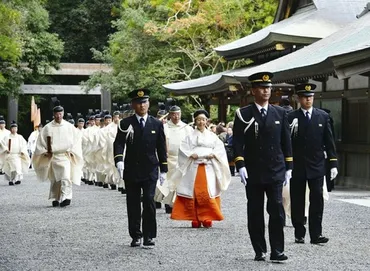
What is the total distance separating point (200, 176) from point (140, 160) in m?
2.73

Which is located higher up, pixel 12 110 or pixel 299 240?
pixel 12 110

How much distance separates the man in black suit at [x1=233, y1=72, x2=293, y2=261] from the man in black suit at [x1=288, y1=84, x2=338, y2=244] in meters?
1.34

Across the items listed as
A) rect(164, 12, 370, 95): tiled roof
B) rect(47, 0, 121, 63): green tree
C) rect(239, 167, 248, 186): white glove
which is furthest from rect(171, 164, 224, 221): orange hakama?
rect(47, 0, 121, 63): green tree

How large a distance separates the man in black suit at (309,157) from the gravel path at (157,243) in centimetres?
36

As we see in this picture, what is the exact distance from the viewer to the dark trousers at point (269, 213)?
972 centimetres

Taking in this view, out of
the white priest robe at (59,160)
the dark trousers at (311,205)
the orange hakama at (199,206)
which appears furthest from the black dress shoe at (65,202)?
the dark trousers at (311,205)

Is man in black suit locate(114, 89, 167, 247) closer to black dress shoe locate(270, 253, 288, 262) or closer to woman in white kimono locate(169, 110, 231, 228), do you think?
black dress shoe locate(270, 253, 288, 262)

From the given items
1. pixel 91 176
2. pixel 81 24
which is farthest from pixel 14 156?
pixel 81 24

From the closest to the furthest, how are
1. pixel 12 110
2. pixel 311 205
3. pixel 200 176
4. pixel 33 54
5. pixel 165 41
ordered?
pixel 311 205
pixel 200 176
pixel 165 41
pixel 33 54
pixel 12 110

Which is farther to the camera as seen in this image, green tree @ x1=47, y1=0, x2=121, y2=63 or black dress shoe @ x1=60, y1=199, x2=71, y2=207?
green tree @ x1=47, y1=0, x2=121, y2=63

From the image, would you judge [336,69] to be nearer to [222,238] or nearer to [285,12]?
[222,238]

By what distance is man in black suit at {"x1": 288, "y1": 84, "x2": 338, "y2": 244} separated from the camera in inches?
448

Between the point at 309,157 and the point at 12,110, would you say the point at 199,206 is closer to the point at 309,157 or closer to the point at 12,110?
the point at 309,157

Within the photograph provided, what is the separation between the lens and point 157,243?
11469 mm
